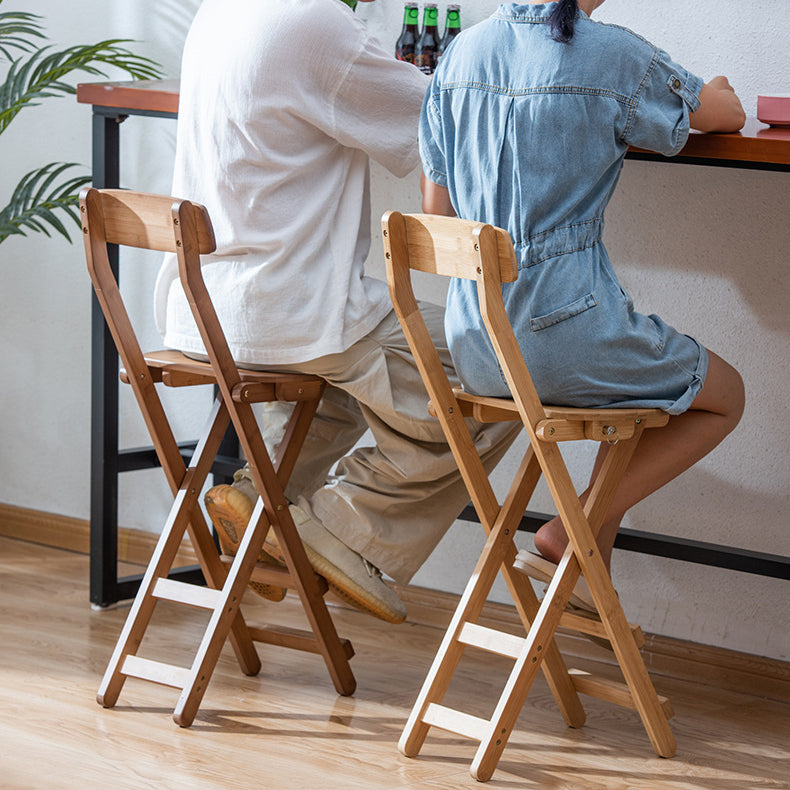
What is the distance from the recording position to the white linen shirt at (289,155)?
2.21 m

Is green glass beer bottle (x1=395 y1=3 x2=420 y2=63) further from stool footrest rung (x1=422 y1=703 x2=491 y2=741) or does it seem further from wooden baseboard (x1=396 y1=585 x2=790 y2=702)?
stool footrest rung (x1=422 y1=703 x2=491 y2=741)

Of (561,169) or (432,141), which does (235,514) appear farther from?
(561,169)

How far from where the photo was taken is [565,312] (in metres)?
2.00

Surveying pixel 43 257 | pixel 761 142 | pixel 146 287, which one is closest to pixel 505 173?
pixel 761 142

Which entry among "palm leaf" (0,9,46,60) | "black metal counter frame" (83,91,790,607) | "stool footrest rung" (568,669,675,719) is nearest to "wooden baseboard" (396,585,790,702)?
"black metal counter frame" (83,91,790,607)

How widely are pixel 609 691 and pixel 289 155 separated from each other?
1.11 m

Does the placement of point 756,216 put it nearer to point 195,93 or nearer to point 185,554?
point 195,93

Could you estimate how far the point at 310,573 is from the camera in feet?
7.77

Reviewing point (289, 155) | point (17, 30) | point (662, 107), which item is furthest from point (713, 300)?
point (17, 30)

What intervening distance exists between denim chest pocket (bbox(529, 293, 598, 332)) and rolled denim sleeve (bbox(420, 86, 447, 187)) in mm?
325

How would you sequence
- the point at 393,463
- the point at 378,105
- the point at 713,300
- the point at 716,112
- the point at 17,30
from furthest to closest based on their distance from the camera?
1. the point at 17,30
2. the point at 713,300
3. the point at 393,463
4. the point at 378,105
5. the point at 716,112

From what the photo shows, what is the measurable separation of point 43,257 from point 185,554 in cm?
93

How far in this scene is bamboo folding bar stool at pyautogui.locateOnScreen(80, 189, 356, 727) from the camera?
2.16 m

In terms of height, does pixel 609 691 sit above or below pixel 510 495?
below
